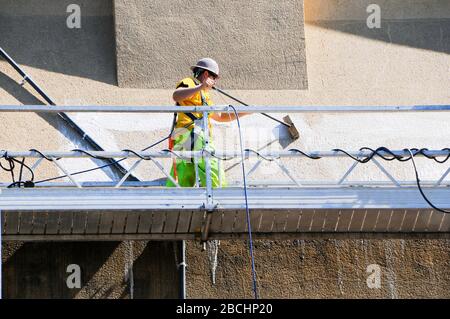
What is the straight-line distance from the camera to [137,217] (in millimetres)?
12156

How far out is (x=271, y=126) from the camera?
15289mm

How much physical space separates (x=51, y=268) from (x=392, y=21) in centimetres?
541

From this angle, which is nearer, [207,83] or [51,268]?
[207,83]

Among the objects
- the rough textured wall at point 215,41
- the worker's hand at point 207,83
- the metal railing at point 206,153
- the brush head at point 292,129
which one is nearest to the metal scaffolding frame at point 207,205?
the metal railing at point 206,153

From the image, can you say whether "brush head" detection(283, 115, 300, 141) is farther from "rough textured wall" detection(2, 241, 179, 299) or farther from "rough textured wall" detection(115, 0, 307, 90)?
"rough textured wall" detection(2, 241, 179, 299)

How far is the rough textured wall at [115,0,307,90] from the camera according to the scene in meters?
15.4

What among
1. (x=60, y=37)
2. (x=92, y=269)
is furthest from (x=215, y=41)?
(x=92, y=269)

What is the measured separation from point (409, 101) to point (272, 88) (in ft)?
5.06

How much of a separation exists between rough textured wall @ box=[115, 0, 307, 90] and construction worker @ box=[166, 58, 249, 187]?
2.50m

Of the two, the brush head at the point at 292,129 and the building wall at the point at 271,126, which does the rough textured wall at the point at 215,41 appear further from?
the brush head at the point at 292,129

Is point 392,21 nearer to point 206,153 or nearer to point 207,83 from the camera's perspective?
point 207,83

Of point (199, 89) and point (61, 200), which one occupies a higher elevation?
point (199, 89)

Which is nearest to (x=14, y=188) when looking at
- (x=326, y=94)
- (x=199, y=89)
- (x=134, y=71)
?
(x=199, y=89)
